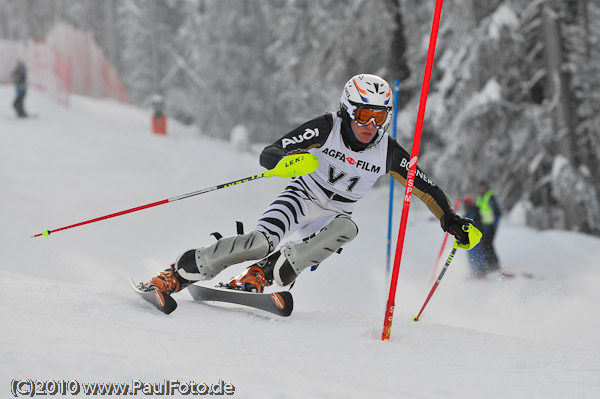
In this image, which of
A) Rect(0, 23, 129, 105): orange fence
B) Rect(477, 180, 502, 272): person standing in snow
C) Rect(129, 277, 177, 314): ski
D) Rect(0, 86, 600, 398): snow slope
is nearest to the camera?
Rect(0, 86, 600, 398): snow slope

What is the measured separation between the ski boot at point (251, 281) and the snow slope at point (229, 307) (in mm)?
276

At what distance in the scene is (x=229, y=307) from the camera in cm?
459

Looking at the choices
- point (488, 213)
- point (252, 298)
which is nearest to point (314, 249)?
point (252, 298)

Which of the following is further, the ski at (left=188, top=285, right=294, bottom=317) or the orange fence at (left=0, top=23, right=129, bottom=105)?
the orange fence at (left=0, top=23, right=129, bottom=105)

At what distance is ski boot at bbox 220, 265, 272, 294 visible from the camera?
15.0ft

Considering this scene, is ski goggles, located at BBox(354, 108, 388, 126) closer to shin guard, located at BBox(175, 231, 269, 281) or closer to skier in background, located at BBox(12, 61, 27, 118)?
shin guard, located at BBox(175, 231, 269, 281)

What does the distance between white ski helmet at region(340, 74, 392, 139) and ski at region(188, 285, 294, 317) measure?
1296 mm

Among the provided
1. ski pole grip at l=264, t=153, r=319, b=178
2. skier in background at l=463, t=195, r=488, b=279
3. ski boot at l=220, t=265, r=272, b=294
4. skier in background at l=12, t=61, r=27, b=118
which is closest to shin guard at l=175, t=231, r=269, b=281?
ski boot at l=220, t=265, r=272, b=294

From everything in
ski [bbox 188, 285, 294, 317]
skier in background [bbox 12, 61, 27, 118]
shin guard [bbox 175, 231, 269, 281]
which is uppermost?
shin guard [bbox 175, 231, 269, 281]

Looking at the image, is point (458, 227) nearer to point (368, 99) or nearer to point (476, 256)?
point (368, 99)

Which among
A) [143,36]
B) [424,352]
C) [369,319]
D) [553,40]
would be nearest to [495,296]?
[369,319]

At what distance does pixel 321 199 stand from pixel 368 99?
0.85 m

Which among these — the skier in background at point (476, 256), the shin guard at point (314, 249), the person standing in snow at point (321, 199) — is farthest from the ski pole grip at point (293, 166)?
the skier in background at point (476, 256)

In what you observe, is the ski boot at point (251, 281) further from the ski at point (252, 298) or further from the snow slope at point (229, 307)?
the snow slope at point (229, 307)
